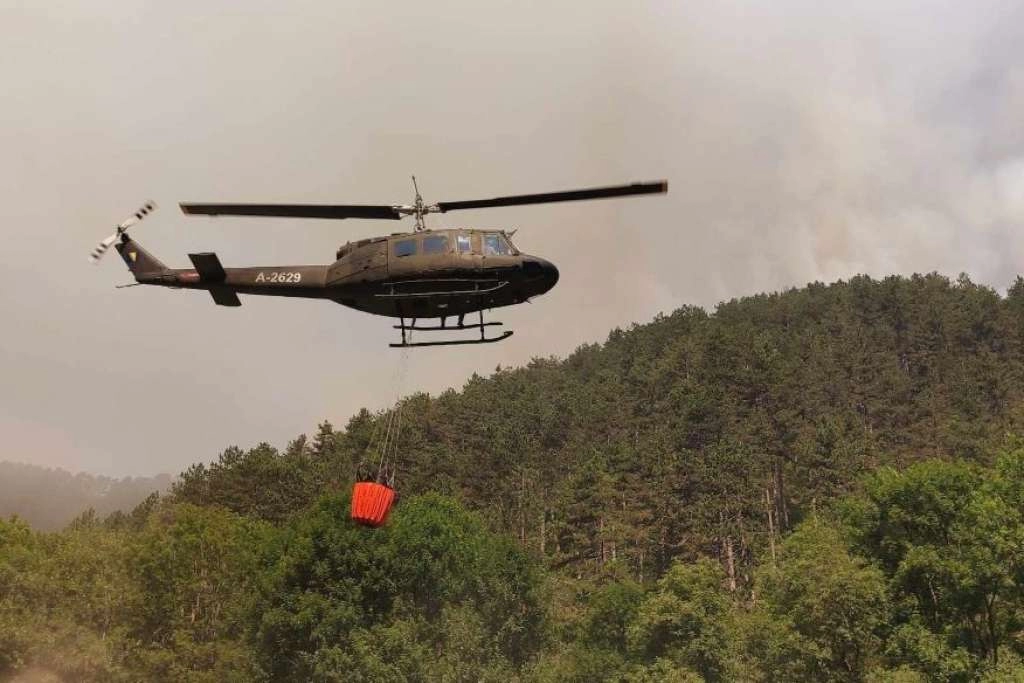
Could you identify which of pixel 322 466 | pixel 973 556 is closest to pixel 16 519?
pixel 322 466

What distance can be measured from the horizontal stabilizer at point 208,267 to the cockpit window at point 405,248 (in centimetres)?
632

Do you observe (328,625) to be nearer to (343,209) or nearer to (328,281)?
(328,281)

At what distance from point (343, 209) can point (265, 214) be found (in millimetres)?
2226

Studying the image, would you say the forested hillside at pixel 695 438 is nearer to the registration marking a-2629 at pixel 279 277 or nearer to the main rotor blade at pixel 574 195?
the registration marking a-2629 at pixel 279 277

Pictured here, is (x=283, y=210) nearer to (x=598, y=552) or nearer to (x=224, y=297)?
(x=224, y=297)

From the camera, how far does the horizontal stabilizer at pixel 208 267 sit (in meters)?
22.5

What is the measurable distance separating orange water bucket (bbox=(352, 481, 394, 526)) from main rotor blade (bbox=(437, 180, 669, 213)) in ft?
28.7

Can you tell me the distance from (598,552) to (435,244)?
72154 mm

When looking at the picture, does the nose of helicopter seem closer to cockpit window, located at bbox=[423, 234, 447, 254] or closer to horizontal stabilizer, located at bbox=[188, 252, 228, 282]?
cockpit window, located at bbox=[423, 234, 447, 254]

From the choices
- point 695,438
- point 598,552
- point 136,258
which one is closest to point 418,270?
point 136,258

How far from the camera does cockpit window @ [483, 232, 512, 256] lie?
2064 cm

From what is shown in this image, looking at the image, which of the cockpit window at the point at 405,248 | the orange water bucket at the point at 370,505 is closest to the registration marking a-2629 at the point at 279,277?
the cockpit window at the point at 405,248

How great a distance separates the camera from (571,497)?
8662 centimetres

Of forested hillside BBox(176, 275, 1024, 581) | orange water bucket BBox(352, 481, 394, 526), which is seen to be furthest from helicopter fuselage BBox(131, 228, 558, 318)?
forested hillside BBox(176, 275, 1024, 581)
